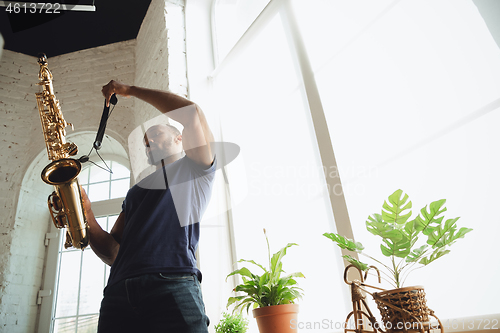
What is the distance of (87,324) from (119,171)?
1.31 m

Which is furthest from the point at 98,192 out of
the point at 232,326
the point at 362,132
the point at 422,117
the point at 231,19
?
the point at 422,117

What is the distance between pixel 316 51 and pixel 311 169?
0.61 meters

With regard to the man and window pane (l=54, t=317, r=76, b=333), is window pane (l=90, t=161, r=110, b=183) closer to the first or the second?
window pane (l=54, t=317, r=76, b=333)

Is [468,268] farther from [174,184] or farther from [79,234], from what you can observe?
[79,234]

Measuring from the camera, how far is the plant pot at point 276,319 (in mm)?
1270

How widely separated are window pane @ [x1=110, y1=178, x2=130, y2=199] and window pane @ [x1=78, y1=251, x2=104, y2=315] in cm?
54

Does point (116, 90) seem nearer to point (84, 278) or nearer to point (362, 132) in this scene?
point (362, 132)

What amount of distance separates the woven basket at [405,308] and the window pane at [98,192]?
2.79m

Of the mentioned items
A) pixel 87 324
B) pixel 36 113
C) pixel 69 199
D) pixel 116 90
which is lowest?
pixel 87 324

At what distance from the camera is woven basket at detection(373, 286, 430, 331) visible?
2.71ft

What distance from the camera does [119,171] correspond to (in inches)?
127

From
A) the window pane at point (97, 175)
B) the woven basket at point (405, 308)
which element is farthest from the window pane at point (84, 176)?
the woven basket at point (405, 308)

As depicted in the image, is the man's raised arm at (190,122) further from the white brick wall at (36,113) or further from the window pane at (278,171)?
the white brick wall at (36,113)

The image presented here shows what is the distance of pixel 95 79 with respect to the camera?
3303 mm
